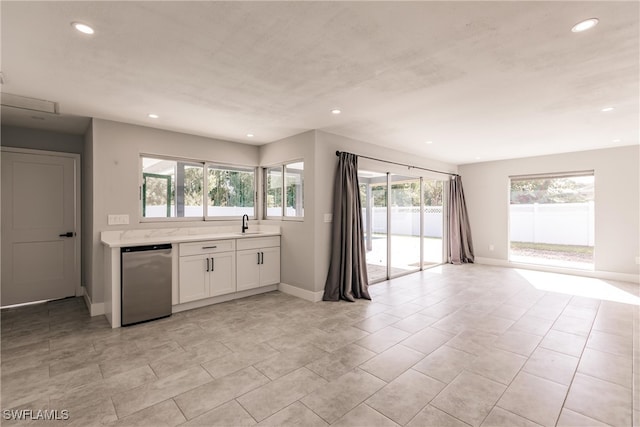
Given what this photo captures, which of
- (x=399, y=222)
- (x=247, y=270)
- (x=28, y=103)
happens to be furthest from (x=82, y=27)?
(x=399, y=222)

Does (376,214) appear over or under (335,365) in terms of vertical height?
over

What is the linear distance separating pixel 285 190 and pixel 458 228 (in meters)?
4.59

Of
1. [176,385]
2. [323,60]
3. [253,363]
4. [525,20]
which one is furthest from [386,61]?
[176,385]

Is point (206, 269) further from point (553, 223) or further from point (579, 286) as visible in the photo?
point (553, 223)

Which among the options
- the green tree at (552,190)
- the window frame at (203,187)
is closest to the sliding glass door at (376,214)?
the window frame at (203,187)

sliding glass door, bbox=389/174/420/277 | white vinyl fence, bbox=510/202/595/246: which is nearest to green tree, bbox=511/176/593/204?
white vinyl fence, bbox=510/202/595/246

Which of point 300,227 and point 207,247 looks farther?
point 300,227

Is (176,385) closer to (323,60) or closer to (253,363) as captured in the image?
(253,363)

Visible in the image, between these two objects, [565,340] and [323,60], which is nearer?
[323,60]

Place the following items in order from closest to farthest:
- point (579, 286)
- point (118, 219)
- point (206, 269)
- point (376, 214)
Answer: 1. point (118, 219)
2. point (206, 269)
3. point (579, 286)
4. point (376, 214)

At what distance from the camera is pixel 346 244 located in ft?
14.8

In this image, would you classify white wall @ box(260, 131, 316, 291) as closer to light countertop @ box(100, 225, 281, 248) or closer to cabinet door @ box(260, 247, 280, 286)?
cabinet door @ box(260, 247, 280, 286)

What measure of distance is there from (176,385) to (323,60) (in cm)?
277

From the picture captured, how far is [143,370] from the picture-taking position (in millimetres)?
2436
